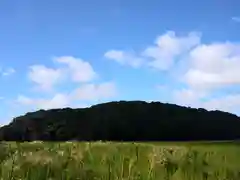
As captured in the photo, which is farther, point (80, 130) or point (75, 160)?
point (80, 130)

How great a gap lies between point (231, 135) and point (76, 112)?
149 feet

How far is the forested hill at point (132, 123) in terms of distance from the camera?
12491 cm

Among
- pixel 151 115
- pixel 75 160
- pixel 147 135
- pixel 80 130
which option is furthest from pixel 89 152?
pixel 151 115

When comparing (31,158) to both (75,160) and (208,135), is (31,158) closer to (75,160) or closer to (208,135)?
(75,160)

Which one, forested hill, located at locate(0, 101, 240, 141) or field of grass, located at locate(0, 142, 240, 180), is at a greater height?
forested hill, located at locate(0, 101, 240, 141)

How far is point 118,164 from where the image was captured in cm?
519

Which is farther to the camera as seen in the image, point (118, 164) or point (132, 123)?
point (132, 123)

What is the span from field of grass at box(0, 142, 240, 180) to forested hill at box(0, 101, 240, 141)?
10499 cm

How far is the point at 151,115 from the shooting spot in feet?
541

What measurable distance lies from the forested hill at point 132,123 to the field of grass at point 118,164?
104987 mm

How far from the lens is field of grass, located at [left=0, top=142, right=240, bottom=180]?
4.73 meters

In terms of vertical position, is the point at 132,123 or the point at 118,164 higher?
the point at 132,123

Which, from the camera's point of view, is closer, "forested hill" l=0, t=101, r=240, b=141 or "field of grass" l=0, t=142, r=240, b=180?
"field of grass" l=0, t=142, r=240, b=180

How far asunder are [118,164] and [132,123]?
488 ft
